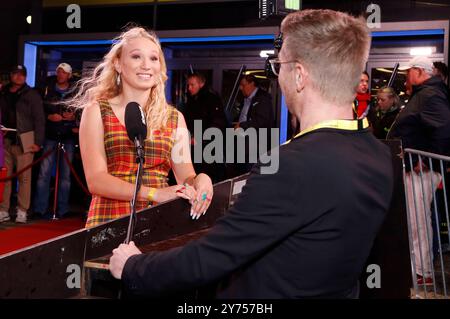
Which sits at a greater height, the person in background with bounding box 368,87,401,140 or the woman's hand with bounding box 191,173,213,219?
the person in background with bounding box 368,87,401,140

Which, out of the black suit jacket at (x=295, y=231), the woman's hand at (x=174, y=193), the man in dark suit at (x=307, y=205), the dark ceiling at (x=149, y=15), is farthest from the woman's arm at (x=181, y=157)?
the dark ceiling at (x=149, y=15)

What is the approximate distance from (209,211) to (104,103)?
700 mm

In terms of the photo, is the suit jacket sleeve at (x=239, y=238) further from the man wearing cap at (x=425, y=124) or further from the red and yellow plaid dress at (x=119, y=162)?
the man wearing cap at (x=425, y=124)

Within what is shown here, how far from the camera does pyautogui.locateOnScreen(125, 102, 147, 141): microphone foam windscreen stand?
178cm

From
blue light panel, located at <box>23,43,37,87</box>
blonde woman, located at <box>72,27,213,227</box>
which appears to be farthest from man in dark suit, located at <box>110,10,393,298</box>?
blue light panel, located at <box>23,43,37,87</box>

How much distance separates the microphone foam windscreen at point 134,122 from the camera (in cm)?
178

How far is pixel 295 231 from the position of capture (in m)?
1.33

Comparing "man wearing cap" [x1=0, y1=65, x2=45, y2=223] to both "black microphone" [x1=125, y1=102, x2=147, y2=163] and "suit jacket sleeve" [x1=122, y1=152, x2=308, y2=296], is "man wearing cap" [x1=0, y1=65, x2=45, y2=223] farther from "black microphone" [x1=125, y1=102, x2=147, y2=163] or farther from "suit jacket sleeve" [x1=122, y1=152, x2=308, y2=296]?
"suit jacket sleeve" [x1=122, y1=152, x2=308, y2=296]

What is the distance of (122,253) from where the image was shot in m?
1.56

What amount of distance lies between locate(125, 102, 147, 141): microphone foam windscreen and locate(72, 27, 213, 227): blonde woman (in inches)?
23.3

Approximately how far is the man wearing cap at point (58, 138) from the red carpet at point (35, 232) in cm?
37

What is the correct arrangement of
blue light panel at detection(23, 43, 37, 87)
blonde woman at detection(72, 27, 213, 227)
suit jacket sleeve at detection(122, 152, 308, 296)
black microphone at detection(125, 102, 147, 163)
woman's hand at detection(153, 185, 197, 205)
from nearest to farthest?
suit jacket sleeve at detection(122, 152, 308, 296) < black microphone at detection(125, 102, 147, 163) < woman's hand at detection(153, 185, 197, 205) < blonde woman at detection(72, 27, 213, 227) < blue light panel at detection(23, 43, 37, 87)

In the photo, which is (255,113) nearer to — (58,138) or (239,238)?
(58,138)
